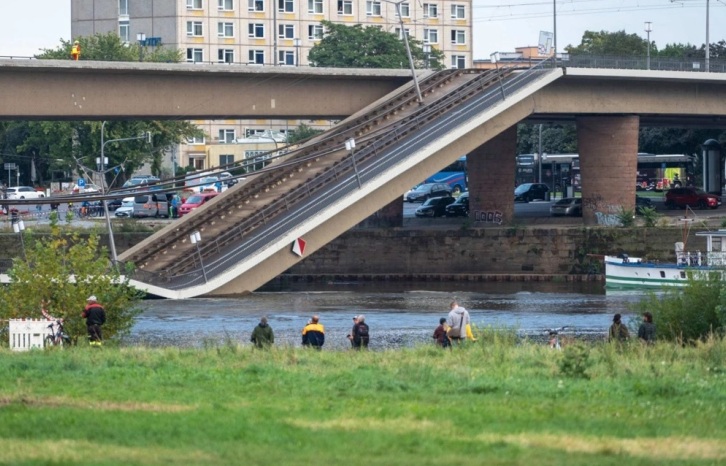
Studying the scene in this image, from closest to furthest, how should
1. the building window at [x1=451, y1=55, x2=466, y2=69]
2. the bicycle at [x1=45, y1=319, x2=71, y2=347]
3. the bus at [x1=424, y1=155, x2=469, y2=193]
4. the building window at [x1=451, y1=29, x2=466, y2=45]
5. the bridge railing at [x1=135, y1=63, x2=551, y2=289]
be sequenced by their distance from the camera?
the bicycle at [x1=45, y1=319, x2=71, y2=347] < the bridge railing at [x1=135, y1=63, x2=551, y2=289] < the bus at [x1=424, y1=155, x2=469, y2=193] < the building window at [x1=451, y1=55, x2=466, y2=69] < the building window at [x1=451, y1=29, x2=466, y2=45]

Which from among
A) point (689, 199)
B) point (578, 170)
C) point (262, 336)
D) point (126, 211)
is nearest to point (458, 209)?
point (689, 199)

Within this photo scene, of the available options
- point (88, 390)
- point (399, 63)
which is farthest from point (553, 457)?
point (399, 63)

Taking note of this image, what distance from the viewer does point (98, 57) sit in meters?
100

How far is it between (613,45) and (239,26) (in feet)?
129

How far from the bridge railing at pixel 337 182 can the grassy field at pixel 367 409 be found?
26935mm

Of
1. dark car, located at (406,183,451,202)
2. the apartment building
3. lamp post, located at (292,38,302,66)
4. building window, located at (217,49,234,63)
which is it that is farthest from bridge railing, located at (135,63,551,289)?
building window, located at (217,49,234,63)

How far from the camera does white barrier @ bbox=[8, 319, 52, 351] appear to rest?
30.6 m

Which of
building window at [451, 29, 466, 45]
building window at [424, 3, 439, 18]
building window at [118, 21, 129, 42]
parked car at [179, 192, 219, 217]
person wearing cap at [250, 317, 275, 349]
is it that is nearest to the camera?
person wearing cap at [250, 317, 275, 349]

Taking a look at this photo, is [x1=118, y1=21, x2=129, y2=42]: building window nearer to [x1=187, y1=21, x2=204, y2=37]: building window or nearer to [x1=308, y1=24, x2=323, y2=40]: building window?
[x1=187, y1=21, x2=204, y2=37]: building window

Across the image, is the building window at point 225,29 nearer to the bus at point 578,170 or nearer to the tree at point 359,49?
the tree at point 359,49

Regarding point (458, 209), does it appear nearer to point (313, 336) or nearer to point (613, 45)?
point (313, 336)

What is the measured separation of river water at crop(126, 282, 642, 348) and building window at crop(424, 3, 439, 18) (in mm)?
77248

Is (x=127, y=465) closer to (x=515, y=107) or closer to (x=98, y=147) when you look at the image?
(x=515, y=107)

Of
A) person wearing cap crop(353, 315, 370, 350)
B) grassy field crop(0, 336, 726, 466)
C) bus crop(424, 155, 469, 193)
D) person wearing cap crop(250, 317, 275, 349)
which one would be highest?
bus crop(424, 155, 469, 193)
